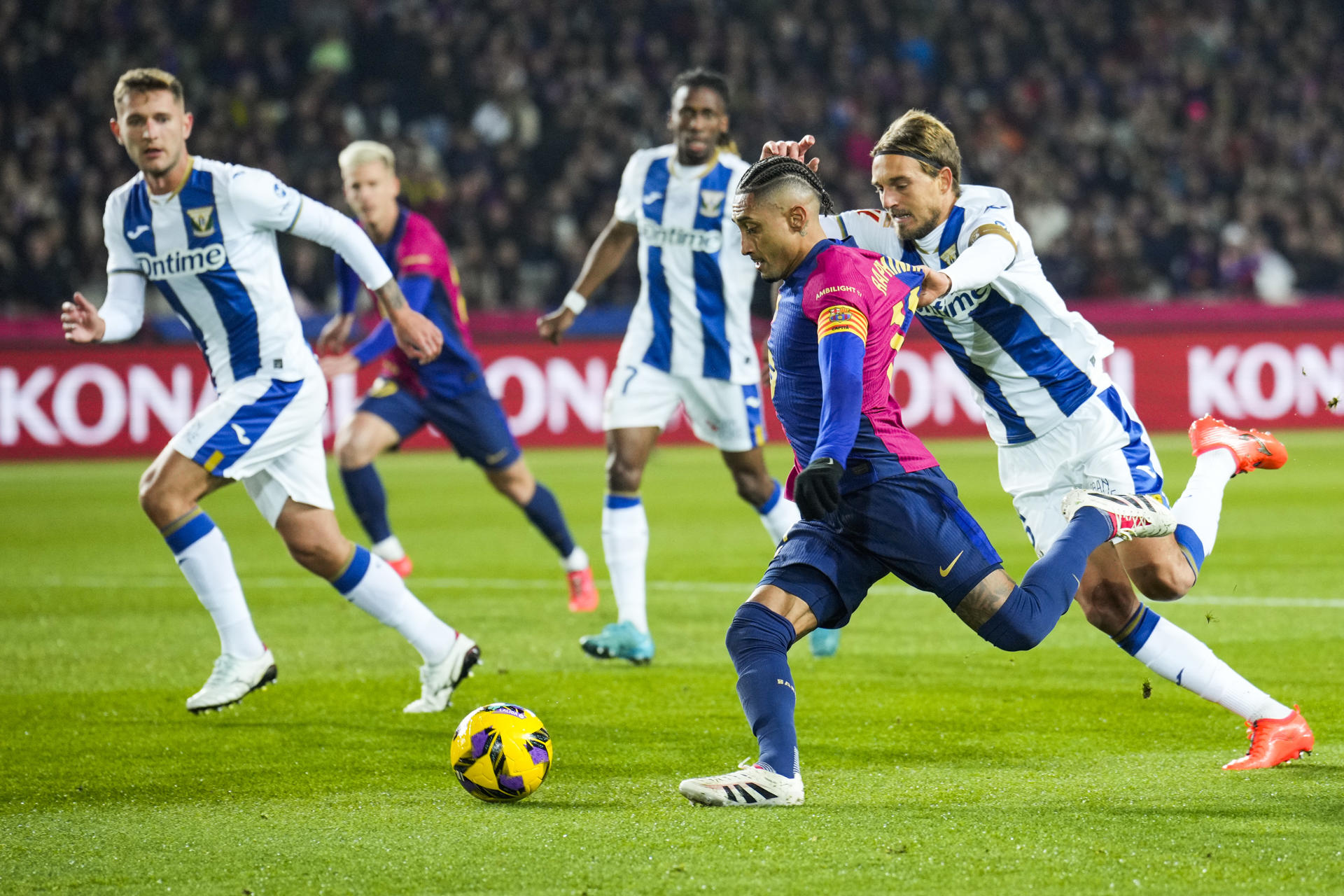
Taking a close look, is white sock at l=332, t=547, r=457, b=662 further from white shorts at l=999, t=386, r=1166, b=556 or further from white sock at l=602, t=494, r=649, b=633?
white shorts at l=999, t=386, r=1166, b=556

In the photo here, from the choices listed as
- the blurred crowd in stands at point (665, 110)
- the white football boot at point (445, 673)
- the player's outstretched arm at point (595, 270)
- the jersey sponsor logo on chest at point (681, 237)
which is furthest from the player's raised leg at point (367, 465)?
the blurred crowd in stands at point (665, 110)

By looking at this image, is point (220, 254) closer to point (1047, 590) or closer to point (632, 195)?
point (632, 195)

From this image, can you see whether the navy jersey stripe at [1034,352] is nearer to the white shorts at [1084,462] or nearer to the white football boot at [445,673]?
the white shorts at [1084,462]

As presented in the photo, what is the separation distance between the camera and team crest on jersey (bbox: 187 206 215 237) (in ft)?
19.4

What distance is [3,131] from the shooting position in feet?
66.2

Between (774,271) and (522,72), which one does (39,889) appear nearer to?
(774,271)

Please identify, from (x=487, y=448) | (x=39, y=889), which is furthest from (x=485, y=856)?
(x=487, y=448)

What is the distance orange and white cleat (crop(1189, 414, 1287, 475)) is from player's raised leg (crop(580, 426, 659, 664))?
2535mm

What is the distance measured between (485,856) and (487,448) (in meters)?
5.00

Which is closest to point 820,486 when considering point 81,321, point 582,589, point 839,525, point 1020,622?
point 839,525

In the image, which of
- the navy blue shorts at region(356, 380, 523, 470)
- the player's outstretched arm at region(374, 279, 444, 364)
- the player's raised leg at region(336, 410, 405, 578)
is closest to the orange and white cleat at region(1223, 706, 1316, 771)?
the player's outstretched arm at region(374, 279, 444, 364)

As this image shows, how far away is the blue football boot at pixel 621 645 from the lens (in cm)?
690

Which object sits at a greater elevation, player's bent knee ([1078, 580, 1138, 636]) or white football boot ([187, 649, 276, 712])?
player's bent knee ([1078, 580, 1138, 636])

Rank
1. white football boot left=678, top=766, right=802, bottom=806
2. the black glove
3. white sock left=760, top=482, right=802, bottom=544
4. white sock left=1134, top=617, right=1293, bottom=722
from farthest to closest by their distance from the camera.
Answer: white sock left=760, top=482, right=802, bottom=544 → white sock left=1134, top=617, right=1293, bottom=722 → white football boot left=678, top=766, right=802, bottom=806 → the black glove
